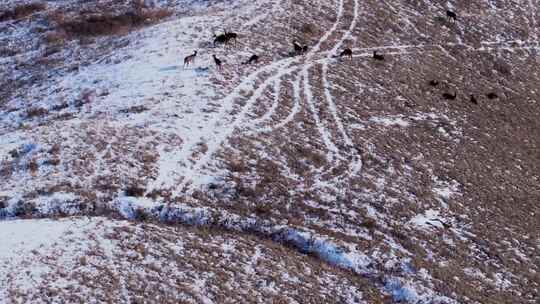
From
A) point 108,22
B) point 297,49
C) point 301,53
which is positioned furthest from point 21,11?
point 301,53

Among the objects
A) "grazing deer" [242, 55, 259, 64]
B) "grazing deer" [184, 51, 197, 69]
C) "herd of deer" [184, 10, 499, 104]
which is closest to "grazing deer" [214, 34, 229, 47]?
"herd of deer" [184, 10, 499, 104]

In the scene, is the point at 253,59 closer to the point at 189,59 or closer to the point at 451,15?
the point at 189,59

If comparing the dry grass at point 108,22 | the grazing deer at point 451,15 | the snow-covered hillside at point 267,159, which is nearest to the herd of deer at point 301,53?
the snow-covered hillside at point 267,159

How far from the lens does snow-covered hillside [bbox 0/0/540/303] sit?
2409cm

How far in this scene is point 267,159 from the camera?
31031mm

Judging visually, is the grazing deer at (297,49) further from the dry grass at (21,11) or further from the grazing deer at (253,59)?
the dry grass at (21,11)

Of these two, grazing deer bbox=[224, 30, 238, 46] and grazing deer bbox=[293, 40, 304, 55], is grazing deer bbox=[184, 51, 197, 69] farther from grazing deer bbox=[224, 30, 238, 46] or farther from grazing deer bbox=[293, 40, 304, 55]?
grazing deer bbox=[293, 40, 304, 55]

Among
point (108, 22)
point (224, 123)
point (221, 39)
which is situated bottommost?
point (224, 123)

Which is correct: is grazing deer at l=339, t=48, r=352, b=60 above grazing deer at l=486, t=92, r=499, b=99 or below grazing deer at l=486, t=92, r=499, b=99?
above

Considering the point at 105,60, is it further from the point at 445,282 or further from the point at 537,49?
the point at 537,49

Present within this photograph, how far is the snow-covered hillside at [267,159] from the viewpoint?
2409 centimetres

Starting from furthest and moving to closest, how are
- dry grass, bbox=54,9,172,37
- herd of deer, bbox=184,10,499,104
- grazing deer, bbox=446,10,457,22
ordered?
grazing deer, bbox=446,10,457,22 < dry grass, bbox=54,9,172,37 < herd of deer, bbox=184,10,499,104

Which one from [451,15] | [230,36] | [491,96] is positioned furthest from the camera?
[451,15]

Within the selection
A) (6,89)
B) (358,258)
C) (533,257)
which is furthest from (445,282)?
(6,89)
